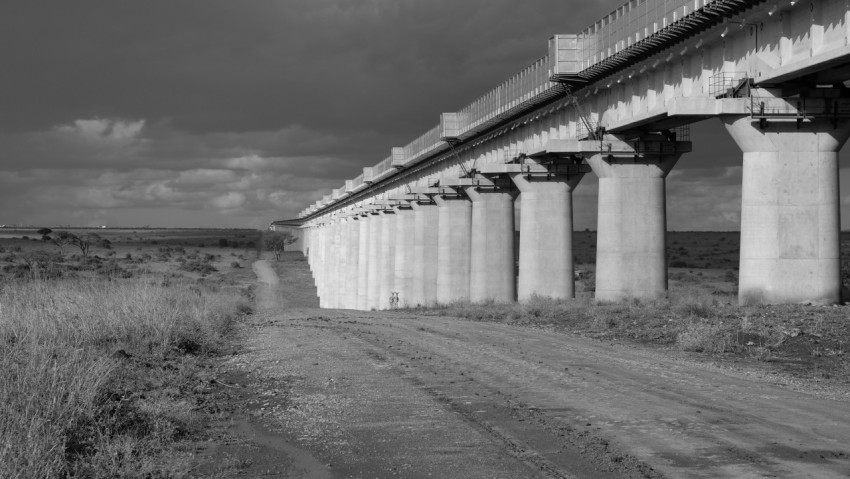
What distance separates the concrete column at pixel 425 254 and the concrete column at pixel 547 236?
20.7 meters

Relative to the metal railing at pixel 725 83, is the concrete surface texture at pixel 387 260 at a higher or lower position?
lower

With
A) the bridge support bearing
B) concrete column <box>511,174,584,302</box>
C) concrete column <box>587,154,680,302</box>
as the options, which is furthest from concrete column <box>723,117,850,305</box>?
the bridge support bearing

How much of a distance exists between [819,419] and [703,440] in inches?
91.7

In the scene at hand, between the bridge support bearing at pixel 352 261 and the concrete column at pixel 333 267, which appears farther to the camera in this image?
the concrete column at pixel 333 267

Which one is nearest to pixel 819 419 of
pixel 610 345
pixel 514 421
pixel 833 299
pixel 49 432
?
pixel 514 421

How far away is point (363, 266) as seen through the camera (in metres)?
91.4

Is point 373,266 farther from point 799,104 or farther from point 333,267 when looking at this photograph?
point 799,104

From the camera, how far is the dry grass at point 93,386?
806 centimetres

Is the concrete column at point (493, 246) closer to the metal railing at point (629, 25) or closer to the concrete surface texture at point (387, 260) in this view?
the metal railing at point (629, 25)

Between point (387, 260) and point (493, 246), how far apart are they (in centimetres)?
2482

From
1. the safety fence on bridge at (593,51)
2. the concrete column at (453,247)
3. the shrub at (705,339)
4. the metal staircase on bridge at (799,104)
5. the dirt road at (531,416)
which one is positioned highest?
the safety fence on bridge at (593,51)

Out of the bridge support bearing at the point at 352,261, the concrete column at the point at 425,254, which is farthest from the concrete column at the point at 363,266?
the concrete column at the point at 425,254

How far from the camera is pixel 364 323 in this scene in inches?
1091

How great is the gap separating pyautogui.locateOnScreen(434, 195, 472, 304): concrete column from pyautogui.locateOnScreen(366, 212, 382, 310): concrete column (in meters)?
19.3
